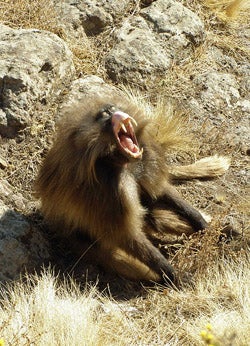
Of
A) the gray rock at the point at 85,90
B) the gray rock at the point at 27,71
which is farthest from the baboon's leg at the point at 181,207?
the gray rock at the point at 27,71

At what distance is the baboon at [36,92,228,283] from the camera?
14.0ft

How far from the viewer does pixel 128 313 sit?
4320 millimetres

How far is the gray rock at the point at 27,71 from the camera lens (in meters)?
5.30

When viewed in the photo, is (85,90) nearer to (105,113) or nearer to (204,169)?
(204,169)

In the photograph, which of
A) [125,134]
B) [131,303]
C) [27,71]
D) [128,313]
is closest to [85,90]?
[27,71]

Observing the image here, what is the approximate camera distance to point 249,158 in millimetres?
5848

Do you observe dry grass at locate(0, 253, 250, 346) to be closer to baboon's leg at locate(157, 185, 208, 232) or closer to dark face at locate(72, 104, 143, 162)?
baboon's leg at locate(157, 185, 208, 232)

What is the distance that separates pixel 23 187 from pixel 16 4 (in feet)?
6.06

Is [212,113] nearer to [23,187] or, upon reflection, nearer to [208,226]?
[208,226]

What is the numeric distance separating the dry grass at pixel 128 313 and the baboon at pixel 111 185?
0.28m

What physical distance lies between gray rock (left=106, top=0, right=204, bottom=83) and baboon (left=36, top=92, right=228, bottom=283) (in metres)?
1.45

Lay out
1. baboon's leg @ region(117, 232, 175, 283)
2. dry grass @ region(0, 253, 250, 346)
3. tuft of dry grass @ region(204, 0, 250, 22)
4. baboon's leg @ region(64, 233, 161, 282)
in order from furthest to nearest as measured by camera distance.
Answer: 1. tuft of dry grass @ region(204, 0, 250, 22)
2. baboon's leg @ region(64, 233, 161, 282)
3. baboon's leg @ region(117, 232, 175, 283)
4. dry grass @ region(0, 253, 250, 346)

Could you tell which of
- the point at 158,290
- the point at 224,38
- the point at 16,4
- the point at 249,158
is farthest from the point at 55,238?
the point at 224,38

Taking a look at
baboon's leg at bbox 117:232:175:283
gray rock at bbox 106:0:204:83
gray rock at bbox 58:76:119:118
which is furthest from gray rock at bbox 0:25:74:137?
baboon's leg at bbox 117:232:175:283
